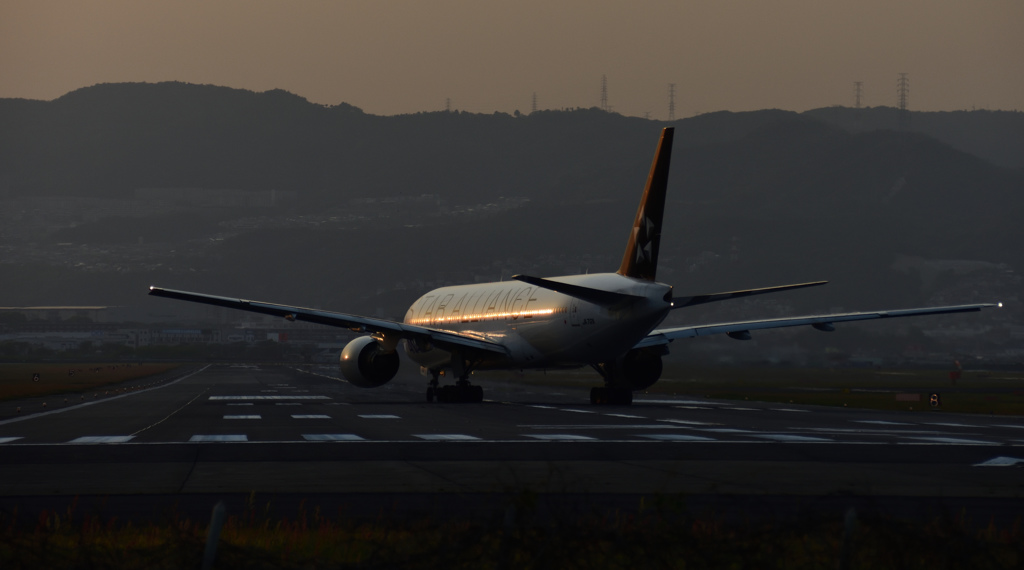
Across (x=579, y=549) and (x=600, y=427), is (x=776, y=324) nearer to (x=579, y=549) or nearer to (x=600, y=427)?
(x=600, y=427)

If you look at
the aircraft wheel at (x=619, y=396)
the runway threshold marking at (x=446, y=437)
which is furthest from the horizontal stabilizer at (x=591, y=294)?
the runway threshold marking at (x=446, y=437)

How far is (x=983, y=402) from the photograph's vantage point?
5272 cm

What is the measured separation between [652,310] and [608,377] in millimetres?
7858

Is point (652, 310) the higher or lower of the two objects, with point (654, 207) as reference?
lower

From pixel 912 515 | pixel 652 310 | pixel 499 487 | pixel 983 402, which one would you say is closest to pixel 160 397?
pixel 652 310

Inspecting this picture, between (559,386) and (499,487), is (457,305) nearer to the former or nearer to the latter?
(559,386)

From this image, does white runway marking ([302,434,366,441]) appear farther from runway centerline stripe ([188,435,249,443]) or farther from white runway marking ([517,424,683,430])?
white runway marking ([517,424,683,430])

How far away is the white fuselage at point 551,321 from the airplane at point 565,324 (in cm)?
4

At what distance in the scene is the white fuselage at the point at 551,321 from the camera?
1554 inches

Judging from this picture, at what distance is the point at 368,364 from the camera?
156 feet

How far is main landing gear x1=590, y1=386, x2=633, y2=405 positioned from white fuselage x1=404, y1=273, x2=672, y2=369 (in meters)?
2.46

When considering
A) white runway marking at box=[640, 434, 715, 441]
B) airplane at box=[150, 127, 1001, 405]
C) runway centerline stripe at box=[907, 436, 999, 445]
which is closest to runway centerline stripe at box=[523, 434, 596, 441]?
white runway marking at box=[640, 434, 715, 441]

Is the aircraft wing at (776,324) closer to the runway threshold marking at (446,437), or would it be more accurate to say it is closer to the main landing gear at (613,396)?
the main landing gear at (613,396)

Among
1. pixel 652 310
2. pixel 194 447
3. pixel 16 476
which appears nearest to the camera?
pixel 16 476
